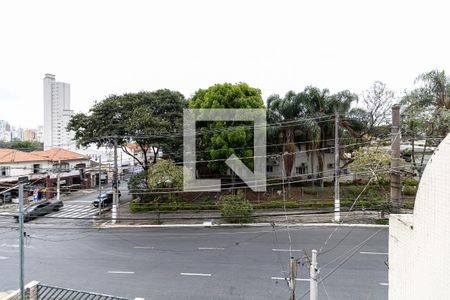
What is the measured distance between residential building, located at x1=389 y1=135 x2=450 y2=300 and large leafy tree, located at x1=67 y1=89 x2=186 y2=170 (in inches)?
709

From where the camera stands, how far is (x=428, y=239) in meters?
3.06

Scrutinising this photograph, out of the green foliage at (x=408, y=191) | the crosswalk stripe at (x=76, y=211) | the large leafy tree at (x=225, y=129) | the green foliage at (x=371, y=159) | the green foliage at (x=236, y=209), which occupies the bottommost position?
the crosswalk stripe at (x=76, y=211)

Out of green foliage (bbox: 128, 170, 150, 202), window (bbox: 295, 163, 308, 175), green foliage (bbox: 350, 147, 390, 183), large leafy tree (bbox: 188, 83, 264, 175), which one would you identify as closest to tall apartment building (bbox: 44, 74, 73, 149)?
green foliage (bbox: 128, 170, 150, 202)

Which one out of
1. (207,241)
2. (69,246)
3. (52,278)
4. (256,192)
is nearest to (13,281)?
(52,278)

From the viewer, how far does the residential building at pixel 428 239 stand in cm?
286

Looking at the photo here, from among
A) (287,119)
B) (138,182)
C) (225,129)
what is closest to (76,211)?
(138,182)

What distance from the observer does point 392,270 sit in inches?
146

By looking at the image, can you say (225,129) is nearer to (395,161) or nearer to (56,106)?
(395,161)

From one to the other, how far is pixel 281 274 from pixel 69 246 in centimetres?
1090

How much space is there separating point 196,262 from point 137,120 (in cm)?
1191

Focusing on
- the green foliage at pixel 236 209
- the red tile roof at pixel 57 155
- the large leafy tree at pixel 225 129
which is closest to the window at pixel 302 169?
the large leafy tree at pixel 225 129

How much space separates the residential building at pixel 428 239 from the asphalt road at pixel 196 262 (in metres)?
5.91

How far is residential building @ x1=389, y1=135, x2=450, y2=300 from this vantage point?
286 centimetres

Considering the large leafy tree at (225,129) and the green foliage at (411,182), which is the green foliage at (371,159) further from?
the large leafy tree at (225,129)
